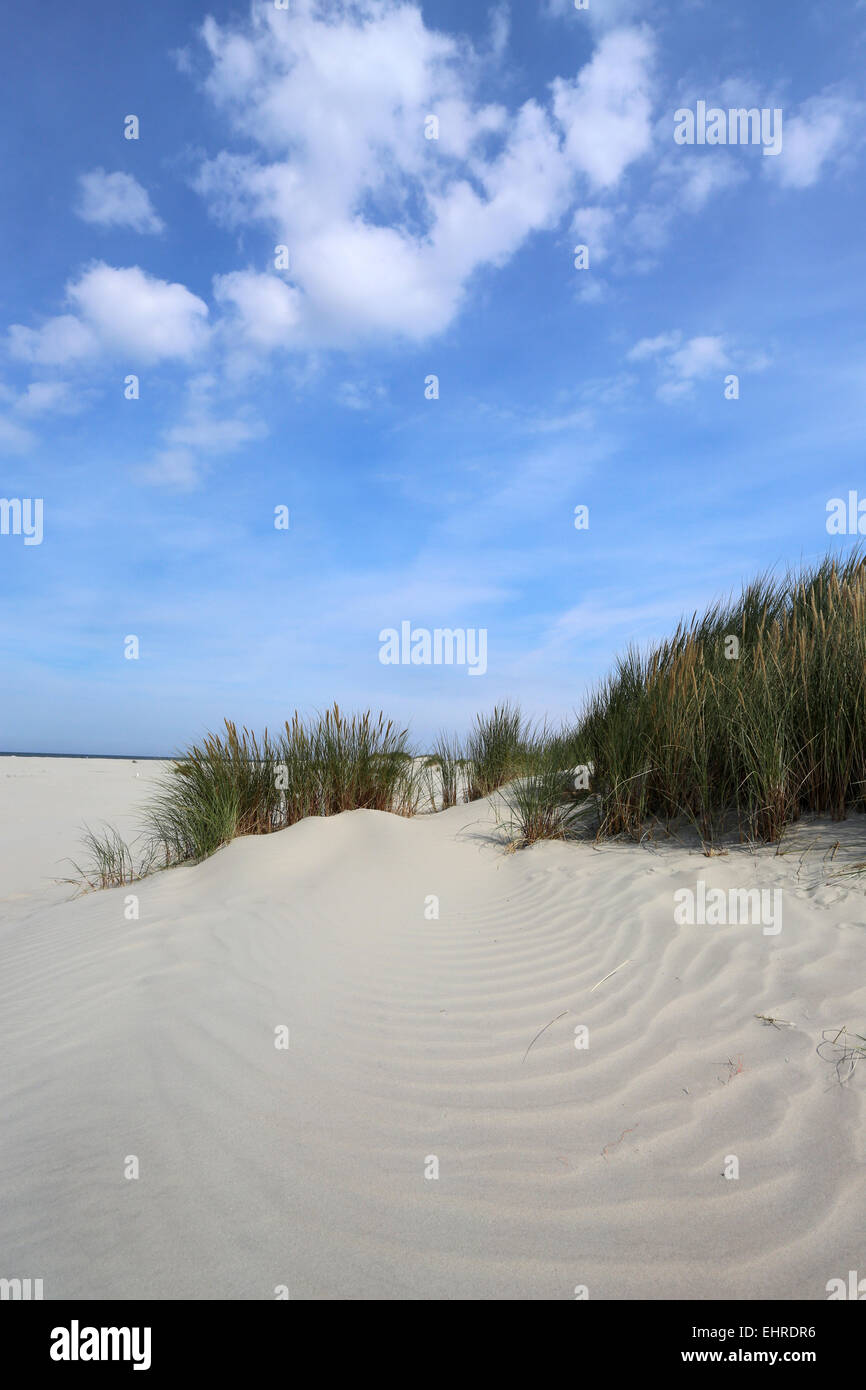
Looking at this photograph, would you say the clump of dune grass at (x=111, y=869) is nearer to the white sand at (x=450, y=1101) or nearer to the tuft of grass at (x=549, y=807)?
the white sand at (x=450, y=1101)

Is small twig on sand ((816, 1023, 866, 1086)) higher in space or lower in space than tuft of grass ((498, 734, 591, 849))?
lower

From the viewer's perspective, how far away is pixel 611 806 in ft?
19.7

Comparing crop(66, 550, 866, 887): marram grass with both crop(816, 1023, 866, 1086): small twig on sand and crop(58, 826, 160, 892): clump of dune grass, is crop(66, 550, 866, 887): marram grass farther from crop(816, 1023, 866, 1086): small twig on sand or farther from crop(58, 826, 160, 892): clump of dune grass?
crop(816, 1023, 866, 1086): small twig on sand

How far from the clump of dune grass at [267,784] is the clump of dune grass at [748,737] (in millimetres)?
2594

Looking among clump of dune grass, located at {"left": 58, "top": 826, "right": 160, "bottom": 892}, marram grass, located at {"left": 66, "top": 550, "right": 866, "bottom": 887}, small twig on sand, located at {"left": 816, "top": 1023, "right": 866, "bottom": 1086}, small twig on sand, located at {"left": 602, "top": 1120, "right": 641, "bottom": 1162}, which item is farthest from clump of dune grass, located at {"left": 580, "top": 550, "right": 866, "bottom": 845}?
clump of dune grass, located at {"left": 58, "top": 826, "right": 160, "bottom": 892}

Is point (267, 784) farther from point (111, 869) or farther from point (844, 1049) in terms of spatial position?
point (844, 1049)

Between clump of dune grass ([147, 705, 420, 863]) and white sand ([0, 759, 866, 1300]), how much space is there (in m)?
2.18

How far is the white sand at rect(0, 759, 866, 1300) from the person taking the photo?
168cm

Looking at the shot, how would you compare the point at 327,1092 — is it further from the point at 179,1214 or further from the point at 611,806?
the point at 611,806

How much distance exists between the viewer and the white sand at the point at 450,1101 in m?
1.68

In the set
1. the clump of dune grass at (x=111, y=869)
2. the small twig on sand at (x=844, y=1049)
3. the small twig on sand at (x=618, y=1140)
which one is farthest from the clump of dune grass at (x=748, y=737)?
the clump of dune grass at (x=111, y=869)

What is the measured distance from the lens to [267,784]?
23.5 feet
